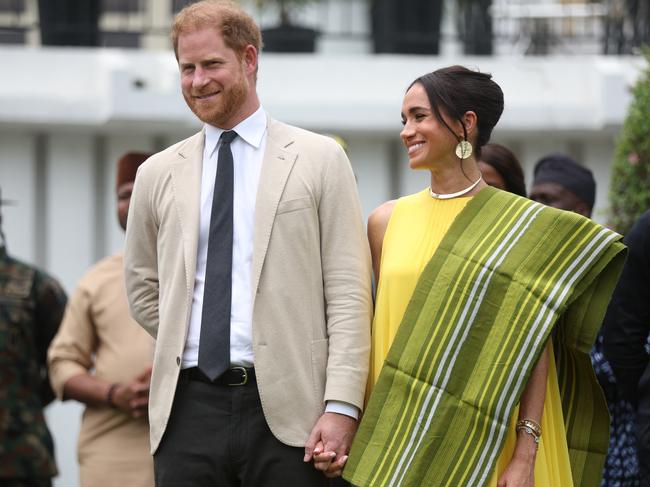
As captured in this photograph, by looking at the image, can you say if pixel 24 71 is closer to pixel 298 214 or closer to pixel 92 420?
pixel 92 420

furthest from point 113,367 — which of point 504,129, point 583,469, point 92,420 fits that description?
point 504,129

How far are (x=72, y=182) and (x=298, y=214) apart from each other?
15.1ft

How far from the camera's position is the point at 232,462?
400 cm

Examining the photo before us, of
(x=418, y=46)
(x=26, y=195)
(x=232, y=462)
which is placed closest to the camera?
(x=232, y=462)

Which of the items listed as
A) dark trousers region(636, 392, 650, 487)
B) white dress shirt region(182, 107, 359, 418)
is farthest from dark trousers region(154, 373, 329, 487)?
dark trousers region(636, 392, 650, 487)

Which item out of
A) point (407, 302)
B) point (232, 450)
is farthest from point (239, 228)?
point (232, 450)

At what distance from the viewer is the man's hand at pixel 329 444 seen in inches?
157

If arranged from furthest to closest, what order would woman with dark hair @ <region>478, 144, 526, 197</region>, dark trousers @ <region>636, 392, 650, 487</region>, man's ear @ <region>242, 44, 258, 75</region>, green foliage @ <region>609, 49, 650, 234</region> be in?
green foliage @ <region>609, 49, 650, 234</region> < woman with dark hair @ <region>478, 144, 526, 197</region> < dark trousers @ <region>636, 392, 650, 487</region> < man's ear @ <region>242, 44, 258, 75</region>

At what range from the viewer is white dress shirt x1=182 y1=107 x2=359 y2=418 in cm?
404

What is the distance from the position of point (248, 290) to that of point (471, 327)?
648 mm

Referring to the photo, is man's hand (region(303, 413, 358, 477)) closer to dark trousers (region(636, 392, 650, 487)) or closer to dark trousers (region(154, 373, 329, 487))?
dark trousers (region(154, 373, 329, 487))

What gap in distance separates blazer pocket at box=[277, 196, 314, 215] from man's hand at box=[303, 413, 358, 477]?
1.95 ft

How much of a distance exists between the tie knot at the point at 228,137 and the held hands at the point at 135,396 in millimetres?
1540

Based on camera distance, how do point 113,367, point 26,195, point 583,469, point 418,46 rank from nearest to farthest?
point 583,469 → point 113,367 → point 26,195 → point 418,46
